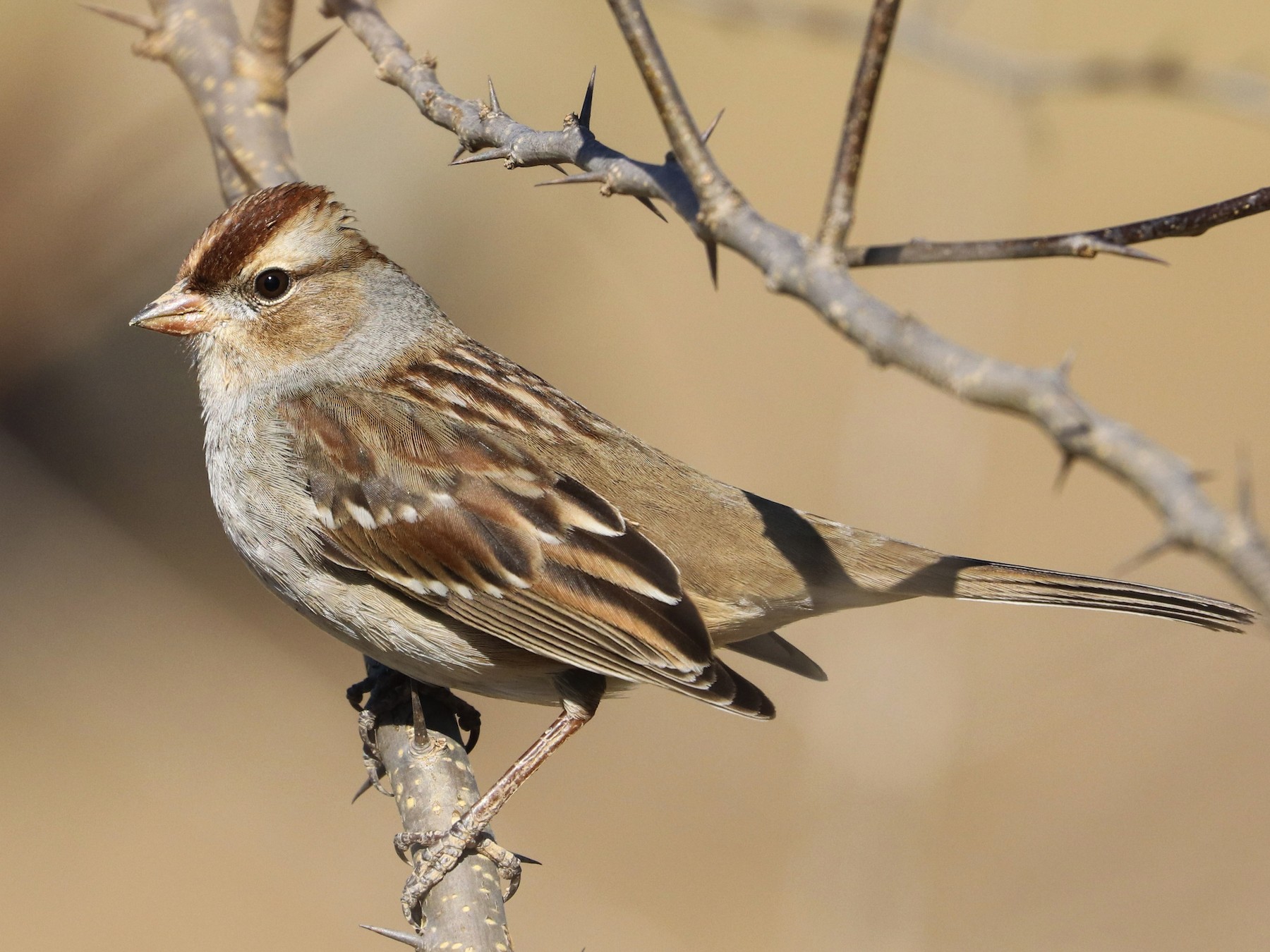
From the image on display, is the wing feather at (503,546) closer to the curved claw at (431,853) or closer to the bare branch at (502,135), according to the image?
the curved claw at (431,853)

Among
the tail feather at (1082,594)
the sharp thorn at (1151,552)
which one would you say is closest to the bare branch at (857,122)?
the sharp thorn at (1151,552)

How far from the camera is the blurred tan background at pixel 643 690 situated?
458cm

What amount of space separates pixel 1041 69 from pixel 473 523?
219 centimetres

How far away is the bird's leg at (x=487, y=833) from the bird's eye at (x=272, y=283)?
4.60 feet

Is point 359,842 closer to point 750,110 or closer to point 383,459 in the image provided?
point 383,459

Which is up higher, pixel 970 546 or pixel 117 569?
pixel 970 546

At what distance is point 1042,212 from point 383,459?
826 centimetres

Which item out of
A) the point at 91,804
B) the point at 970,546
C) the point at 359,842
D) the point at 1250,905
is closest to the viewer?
the point at 359,842

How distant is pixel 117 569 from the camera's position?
7.44 m

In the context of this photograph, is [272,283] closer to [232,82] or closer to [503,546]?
[232,82]

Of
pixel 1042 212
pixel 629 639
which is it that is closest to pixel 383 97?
pixel 629 639

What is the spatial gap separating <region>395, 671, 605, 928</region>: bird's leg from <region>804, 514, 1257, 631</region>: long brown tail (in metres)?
0.76

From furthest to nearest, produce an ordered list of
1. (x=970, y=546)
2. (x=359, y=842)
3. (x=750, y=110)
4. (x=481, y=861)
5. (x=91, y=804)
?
1. (x=750, y=110)
2. (x=970, y=546)
3. (x=91, y=804)
4. (x=359, y=842)
5. (x=481, y=861)

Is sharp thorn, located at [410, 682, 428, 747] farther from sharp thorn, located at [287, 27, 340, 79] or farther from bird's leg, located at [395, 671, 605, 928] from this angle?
sharp thorn, located at [287, 27, 340, 79]
